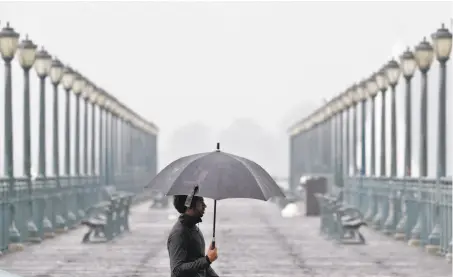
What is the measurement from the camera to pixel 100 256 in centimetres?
2622

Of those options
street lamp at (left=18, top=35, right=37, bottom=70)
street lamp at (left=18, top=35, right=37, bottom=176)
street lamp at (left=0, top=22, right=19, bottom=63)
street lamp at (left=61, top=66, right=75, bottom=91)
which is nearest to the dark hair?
street lamp at (left=0, top=22, right=19, bottom=63)

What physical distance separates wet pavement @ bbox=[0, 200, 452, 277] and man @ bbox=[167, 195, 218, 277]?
12.3m

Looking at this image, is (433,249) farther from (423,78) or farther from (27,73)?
(27,73)

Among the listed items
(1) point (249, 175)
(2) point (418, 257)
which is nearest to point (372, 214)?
(2) point (418, 257)

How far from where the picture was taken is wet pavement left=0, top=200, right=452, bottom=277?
73.2 feet

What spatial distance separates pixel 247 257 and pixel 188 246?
16790 millimetres

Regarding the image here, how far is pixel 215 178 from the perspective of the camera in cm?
978

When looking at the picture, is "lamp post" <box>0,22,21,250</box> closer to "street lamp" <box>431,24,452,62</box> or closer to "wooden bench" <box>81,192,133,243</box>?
"wooden bench" <box>81,192,133,243</box>

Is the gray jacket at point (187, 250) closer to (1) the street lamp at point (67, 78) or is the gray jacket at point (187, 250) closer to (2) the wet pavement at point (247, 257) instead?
(2) the wet pavement at point (247, 257)

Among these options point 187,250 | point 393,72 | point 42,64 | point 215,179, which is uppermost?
point 42,64

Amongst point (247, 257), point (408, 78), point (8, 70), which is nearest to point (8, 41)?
point (8, 70)

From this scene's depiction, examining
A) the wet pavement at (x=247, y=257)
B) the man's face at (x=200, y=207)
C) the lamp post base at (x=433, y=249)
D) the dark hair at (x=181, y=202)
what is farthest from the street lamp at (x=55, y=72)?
the man's face at (x=200, y=207)

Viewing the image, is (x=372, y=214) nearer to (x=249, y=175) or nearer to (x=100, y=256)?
(x=100, y=256)

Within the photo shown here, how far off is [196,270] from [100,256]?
17260mm
